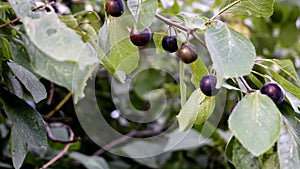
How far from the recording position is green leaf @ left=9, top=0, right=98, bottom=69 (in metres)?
0.43

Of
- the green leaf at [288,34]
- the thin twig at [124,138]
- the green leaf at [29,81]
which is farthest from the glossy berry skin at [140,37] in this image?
the green leaf at [288,34]

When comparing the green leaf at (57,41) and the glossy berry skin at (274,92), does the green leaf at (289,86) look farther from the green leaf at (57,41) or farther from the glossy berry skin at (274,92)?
the green leaf at (57,41)

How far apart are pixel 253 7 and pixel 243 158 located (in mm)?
232

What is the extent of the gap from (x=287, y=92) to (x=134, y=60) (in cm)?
22

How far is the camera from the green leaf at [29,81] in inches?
24.4

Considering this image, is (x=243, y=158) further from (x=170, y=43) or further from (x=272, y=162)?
(x=170, y=43)

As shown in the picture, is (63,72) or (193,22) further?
(193,22)

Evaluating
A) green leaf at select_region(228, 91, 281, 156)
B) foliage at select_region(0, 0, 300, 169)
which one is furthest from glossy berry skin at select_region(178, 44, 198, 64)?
green leaf at select_region(228, 91, 281, 156)

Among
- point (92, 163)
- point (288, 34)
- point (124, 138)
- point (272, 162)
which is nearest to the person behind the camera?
point (272, 162)

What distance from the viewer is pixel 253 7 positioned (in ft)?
2.21

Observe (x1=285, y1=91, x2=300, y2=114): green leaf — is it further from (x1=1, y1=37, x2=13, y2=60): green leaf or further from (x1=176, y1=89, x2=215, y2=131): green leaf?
(x1=1, y1=37, x2=13, y2=60): green leaf

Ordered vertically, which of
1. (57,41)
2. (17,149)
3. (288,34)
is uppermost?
(57,41)

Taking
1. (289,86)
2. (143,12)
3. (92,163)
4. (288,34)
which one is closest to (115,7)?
(143,12)

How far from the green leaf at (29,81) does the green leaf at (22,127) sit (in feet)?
0.17
